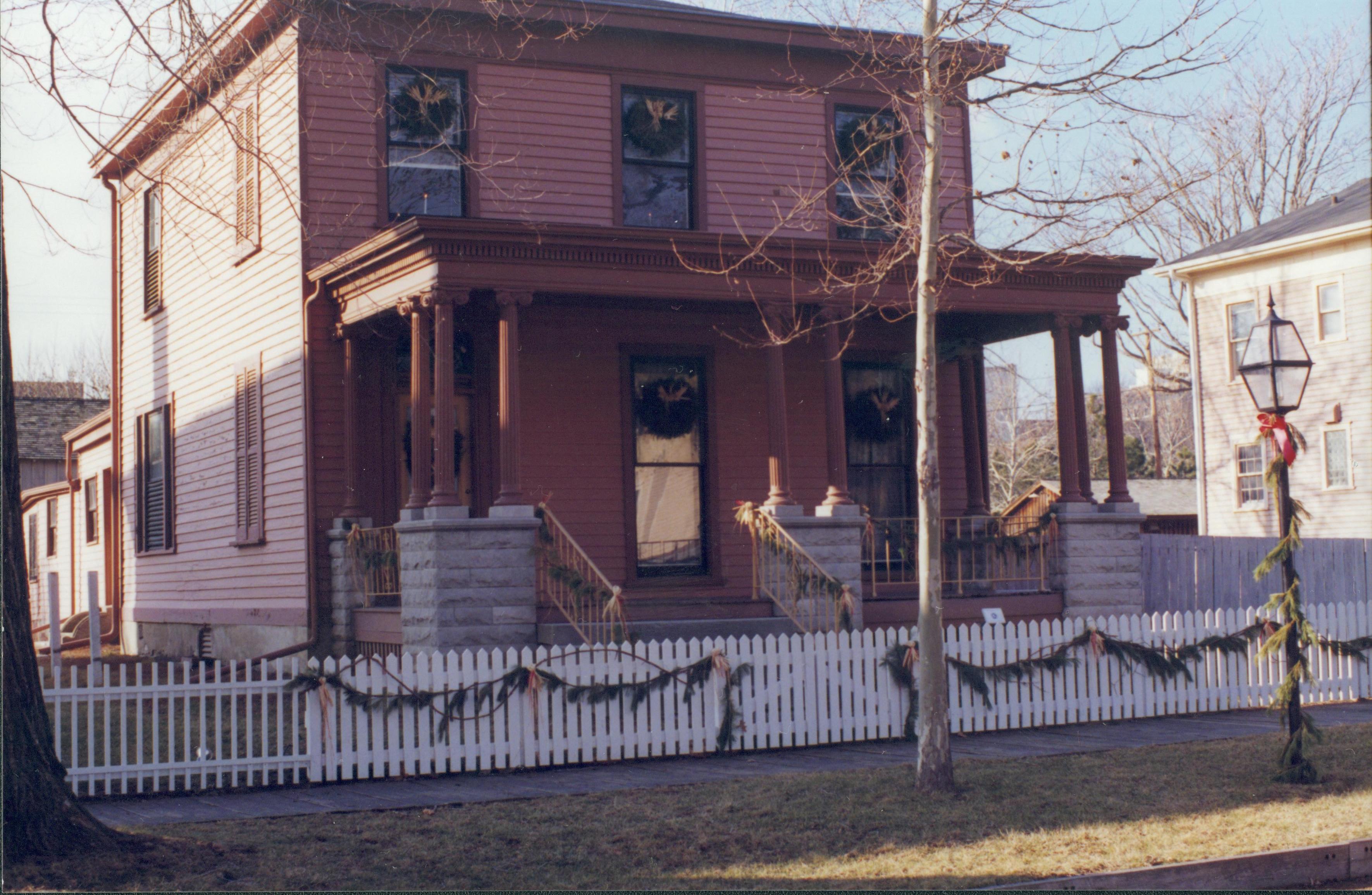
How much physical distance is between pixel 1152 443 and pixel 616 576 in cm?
5257

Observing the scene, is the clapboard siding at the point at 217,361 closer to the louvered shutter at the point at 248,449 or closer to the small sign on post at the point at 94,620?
the louvered shutter at the point at 248,449

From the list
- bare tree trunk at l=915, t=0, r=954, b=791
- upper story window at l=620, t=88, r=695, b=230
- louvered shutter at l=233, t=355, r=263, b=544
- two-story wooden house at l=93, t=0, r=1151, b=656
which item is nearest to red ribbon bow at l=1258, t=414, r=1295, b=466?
bare tree trunk at l=915, t=0, r=954, b=791

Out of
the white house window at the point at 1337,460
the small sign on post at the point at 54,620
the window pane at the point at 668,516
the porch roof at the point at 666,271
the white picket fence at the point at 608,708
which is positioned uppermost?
the porch roof at the point at 666,271

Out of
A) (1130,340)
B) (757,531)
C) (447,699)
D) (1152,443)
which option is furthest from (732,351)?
(1152,443)

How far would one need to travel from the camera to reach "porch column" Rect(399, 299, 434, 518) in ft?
44.8

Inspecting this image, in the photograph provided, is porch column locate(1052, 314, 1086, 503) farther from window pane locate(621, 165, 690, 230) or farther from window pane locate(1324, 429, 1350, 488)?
window pane locate(1324, 429, 1350, 488)

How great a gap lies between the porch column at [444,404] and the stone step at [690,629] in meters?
1.61

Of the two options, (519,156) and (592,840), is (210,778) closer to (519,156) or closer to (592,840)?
(592,840)

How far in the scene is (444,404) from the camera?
13.2m

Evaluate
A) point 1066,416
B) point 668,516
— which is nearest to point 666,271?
point 668,516

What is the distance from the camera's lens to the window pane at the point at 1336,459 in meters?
28.2

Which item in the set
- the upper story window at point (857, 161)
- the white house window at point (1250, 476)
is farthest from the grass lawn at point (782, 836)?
the white house window at point (1250, 476)

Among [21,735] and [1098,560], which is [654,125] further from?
[21,735]

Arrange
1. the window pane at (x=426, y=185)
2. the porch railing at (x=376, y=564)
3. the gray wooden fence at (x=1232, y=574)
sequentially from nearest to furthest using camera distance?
the porch railing at (x=376, y=564), the window pane at (x=426, y=185), the gray wooden fence at (x=1232, y=574)
